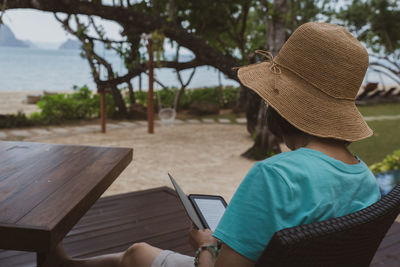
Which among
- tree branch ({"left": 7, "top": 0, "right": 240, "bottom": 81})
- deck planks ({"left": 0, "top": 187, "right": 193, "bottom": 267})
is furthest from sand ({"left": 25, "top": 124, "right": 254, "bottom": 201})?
deck planks ({"left": 0, "top": 187, "right": 193, "bottom": 267})

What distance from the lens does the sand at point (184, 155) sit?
193 inches

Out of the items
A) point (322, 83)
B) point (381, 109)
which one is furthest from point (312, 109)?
point (381, 109)

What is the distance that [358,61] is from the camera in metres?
1.00

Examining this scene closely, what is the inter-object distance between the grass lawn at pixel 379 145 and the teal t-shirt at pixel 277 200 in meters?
5.75

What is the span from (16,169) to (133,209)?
1279 mm

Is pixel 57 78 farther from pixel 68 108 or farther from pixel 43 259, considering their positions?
pixel 43 259

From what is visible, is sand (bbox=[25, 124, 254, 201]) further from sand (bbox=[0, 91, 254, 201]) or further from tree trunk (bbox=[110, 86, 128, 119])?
tree trunk (bbox=[110, 86, 128, 119])

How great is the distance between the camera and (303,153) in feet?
3.05

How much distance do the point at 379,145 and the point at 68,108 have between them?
741cm

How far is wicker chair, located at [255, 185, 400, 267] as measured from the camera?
738mm

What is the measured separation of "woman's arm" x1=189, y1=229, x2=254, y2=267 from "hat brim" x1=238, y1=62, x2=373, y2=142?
1.22ft

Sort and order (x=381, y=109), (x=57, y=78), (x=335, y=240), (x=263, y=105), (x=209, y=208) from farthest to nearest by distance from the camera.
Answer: (x=57, y=78) → (x=381, y=109) → (x=263, y=105) → (x=209, y=208) → (x=335, y=240)

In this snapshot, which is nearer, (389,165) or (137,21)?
(389,165)

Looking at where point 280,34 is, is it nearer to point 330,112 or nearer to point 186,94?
point 330,112
